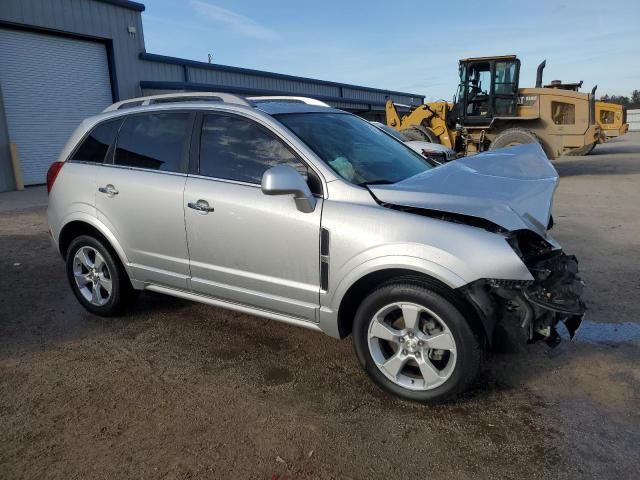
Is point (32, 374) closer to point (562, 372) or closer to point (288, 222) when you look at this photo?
point (288, 222)

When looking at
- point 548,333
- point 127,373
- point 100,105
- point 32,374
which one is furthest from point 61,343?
point 100,105

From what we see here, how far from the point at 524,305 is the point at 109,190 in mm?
3308

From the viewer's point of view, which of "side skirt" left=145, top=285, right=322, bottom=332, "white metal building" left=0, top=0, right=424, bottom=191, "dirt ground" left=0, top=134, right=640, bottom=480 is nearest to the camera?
"dirt ground" left=0, top=134, right=640, bottom=480

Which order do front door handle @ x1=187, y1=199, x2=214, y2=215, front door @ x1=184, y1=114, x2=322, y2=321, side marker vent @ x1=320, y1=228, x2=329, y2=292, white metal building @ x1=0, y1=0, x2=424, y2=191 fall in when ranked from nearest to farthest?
side marker vent @ x1=320, y1=228, x2=329, y2=292
front door @ x1=184, y1=114, x2=322, y2=321
front door handle @ x1=187, y1=199, x2=214, y2=215
white metal building @ x1=0, y1=0, x2=424, y2=191

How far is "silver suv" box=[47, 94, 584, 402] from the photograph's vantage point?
9.31 feet

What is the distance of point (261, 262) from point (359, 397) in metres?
1.11

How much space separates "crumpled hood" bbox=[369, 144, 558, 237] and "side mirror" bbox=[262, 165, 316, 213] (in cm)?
44

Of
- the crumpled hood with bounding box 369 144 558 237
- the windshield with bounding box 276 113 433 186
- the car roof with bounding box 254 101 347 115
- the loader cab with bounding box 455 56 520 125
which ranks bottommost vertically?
the crumpled hood with bounding box 369 144 558 237

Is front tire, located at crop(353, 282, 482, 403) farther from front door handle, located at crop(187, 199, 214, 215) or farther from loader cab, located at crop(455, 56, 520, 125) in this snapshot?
loader cab, located at crop(455, 56, 520, 125)

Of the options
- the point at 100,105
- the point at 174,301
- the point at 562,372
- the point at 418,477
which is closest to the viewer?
the point at 418,477

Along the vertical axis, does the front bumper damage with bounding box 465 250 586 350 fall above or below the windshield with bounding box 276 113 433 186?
below

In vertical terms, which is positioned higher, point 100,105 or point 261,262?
point 100,105

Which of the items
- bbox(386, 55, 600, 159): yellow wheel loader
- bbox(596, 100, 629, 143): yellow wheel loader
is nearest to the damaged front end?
bbox(386, 55, 600, 159): yellow wheel loader

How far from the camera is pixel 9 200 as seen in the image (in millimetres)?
11938
